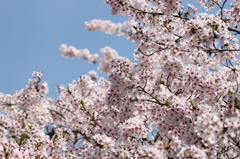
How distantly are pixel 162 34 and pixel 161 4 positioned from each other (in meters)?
1.06

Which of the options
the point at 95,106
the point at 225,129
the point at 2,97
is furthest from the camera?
the point at 2,97

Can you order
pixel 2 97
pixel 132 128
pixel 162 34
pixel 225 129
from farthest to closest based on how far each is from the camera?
pixel 2 97
pixel 162 34
pixel 132 128
pixel 225 129

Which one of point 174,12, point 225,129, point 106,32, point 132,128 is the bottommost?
point 225,129

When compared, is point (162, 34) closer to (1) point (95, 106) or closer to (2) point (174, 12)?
(2) point (174, 12)

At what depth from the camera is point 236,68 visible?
8555 mm

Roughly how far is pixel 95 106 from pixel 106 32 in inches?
834

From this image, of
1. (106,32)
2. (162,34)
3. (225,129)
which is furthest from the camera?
(106,32)

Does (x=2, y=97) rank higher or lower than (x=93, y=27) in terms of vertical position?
lower

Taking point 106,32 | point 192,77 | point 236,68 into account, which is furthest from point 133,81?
point 106,32

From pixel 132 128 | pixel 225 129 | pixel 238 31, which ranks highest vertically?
pixel 238 31

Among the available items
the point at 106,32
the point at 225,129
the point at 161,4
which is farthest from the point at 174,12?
the point at 106,32

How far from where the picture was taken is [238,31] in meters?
8.38

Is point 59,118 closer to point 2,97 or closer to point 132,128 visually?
point 2,97

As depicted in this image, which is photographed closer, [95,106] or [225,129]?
[225,129]
